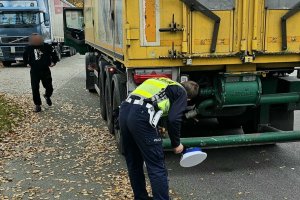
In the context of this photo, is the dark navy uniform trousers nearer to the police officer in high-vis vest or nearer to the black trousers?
the police officer in high-vis vest

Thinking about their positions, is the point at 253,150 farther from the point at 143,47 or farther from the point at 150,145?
the point at 150,145

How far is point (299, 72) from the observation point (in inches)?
240

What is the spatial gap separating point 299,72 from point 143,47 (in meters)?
2.37

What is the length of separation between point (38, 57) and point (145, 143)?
21.3ft

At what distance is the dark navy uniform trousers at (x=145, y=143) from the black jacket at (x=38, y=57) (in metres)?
6.19

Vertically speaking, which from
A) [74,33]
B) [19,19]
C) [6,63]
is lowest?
[6,63]

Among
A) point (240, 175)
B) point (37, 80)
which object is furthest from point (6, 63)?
point (240, 175)

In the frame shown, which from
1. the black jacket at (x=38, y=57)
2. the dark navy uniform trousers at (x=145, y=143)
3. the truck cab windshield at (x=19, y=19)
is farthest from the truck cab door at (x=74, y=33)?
the dark navy uniform trousers at (x=145, y=143)

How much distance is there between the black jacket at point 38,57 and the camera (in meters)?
9.73

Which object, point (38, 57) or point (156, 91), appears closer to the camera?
point (156, 91)

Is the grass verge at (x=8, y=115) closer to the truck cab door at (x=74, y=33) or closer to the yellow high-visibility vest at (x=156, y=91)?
the truck cab door at (x=74, y=33)

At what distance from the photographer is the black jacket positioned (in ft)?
31.9

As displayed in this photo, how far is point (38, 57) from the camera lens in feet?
32.0

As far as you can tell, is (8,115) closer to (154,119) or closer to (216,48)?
(216,48)
